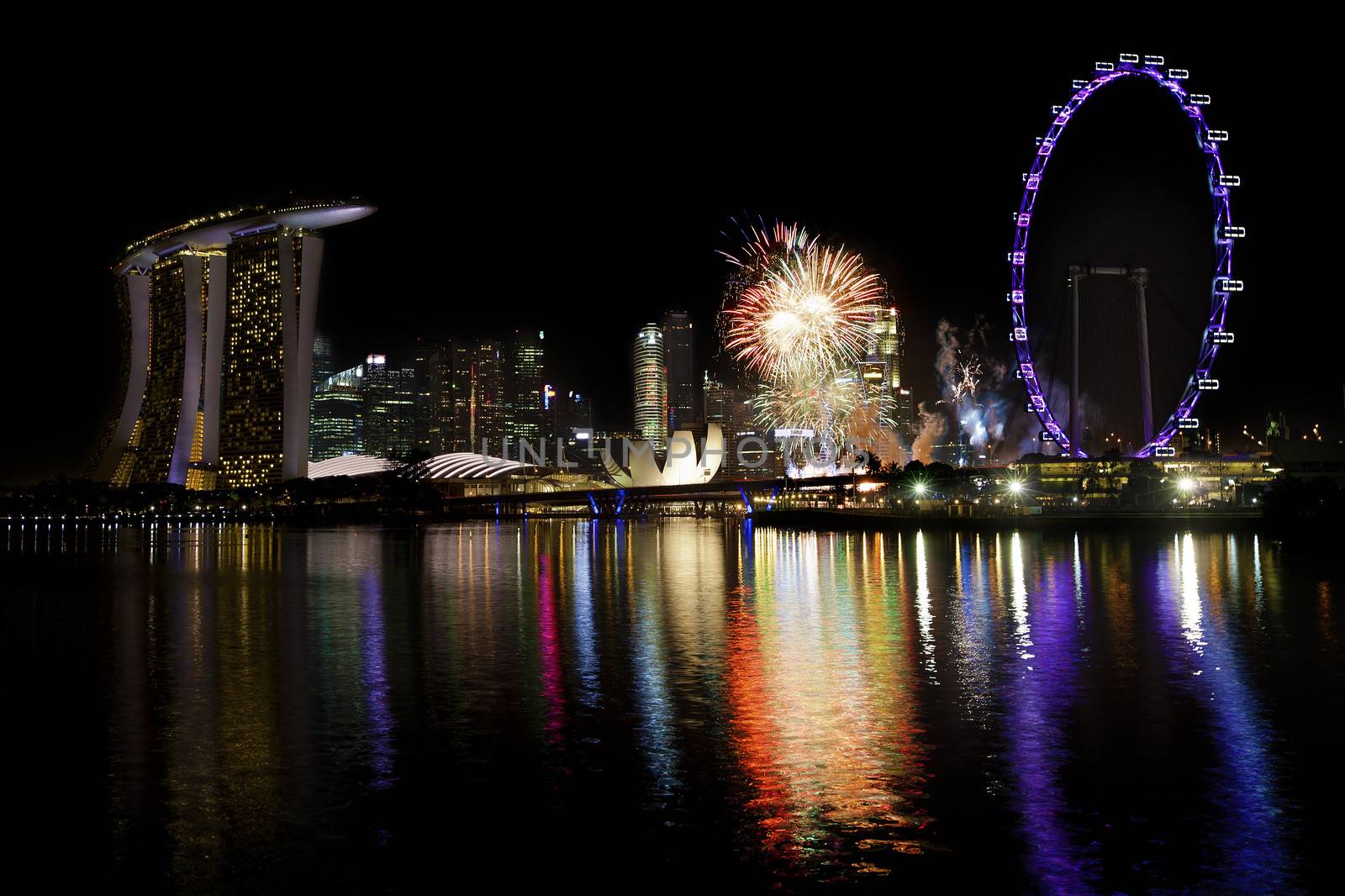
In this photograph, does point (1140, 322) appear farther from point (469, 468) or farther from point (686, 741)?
point (469, 468)

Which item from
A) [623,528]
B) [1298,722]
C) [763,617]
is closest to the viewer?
[1298,722]

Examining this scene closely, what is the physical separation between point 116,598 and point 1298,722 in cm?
2840

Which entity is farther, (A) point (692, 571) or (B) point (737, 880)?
(A) point (692, 571)

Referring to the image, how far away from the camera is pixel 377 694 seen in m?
16.7

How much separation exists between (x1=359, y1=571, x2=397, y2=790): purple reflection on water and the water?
0.07 m

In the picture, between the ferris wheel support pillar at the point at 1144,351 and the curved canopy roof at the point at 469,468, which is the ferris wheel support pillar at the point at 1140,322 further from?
the curved canopy roof at the point at 469,468

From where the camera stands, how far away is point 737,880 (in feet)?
29.1

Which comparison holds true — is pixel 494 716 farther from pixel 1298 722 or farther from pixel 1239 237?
pixel 1239 237

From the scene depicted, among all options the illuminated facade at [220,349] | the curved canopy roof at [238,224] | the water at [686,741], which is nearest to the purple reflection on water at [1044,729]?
the water at [686,741]

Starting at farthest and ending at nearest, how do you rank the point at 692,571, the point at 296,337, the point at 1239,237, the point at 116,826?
1. the point at 296,337
2. the point at 1239,237
3. the point at 692,571
4. the point at 116,826

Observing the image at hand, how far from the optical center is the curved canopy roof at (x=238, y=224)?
15425 cm

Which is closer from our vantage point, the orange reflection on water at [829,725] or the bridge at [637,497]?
the orange reflection on water at [829,725]

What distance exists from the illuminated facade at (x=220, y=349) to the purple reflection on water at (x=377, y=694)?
5147 inches

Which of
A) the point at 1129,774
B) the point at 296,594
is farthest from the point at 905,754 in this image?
the point at 296,594
